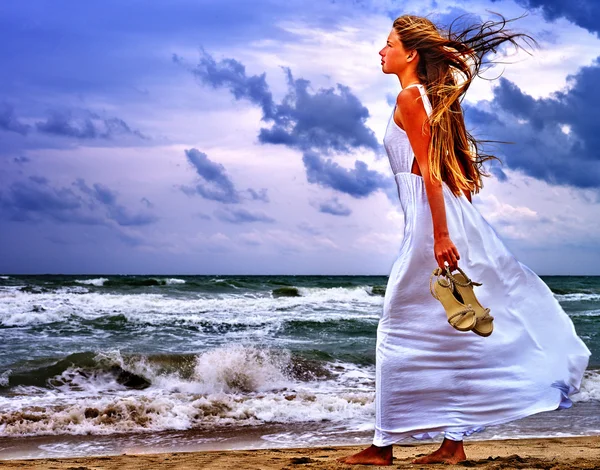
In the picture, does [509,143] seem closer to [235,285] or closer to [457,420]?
[457,420]

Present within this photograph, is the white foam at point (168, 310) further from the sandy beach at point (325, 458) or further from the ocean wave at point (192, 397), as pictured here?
the sandy beach at point (325, 458)

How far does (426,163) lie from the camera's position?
317 centimetres

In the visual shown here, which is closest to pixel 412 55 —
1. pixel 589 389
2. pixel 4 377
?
pixel 589 389

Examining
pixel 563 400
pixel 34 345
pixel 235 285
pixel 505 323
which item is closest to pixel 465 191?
pixel 505 323

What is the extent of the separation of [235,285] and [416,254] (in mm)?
28495

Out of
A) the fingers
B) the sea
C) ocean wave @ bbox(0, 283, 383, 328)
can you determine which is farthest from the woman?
ocean wave @ bbox(0, 283, 383, 328)

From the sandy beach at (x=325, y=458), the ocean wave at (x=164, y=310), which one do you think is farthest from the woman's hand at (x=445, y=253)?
the ocean wave at (x=164, y=310)

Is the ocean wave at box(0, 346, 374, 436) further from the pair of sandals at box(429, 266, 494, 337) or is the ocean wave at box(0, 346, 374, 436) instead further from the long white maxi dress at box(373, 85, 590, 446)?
the pair of sandals at box(429, 266, 494, 337)

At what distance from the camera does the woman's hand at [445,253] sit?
3.03 metres

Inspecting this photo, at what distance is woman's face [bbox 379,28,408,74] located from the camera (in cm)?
337

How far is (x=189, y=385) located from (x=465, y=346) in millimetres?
6064

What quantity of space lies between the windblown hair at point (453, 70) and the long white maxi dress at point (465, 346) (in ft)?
0.29

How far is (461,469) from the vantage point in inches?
131

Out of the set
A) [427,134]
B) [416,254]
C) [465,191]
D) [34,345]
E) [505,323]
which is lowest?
[34,345]
